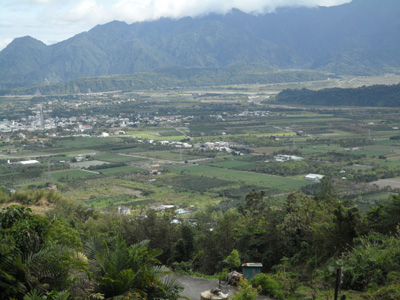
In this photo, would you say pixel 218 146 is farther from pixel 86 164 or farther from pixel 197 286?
pixel 197 286

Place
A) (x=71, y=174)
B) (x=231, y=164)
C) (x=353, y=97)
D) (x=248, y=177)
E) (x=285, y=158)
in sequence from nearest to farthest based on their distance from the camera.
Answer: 1. (x=248, y=177)
2. (x=71, y=174)
3. (x=231, y=164)
4. (x=285, y=158)
5. (x=353, y=97)

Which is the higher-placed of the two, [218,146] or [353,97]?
[353,97]

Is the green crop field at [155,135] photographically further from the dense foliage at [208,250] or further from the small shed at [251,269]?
the small shed at [251,269]

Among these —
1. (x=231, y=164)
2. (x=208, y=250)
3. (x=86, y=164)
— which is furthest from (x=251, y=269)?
(x=86, y=164)

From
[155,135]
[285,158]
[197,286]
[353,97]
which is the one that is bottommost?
[285,158]

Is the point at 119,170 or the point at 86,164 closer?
the point at 119,170

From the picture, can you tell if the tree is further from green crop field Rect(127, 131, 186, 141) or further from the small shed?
green crop field Rect(127, 131, 186, 141)

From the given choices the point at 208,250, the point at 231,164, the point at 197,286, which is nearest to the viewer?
the point at 197,286

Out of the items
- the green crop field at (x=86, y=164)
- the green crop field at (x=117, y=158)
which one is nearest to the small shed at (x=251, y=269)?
the green crop field at (x=86, y=164)

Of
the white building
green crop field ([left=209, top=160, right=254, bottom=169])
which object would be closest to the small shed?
the white building
